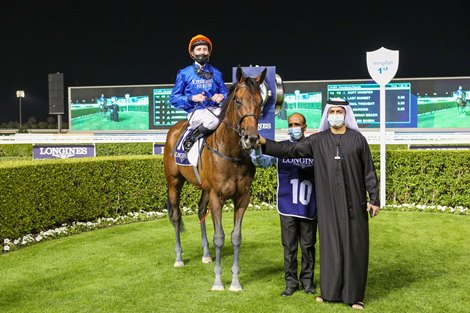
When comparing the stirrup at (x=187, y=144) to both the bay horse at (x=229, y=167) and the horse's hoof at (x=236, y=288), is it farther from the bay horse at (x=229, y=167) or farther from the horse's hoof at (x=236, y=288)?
the horse's hoof at (x=236, y=288)

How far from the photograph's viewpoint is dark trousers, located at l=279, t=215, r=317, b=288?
4.80 meters

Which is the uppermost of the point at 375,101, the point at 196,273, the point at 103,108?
the point at 375,101

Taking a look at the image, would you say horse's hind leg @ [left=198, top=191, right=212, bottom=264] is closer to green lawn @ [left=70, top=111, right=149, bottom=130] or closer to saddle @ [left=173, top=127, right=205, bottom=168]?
saddle @ [left=173, top=127, right=205, bottom=168]

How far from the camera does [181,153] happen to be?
5.84m

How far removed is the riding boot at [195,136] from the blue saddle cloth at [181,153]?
15 centimetres

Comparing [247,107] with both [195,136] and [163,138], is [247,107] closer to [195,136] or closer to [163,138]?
[195,136]

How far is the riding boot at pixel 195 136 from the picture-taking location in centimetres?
514

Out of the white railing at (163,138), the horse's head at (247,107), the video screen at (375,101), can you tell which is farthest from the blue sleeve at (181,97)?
the video screen at (375,101)

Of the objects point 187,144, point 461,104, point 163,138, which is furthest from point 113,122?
point 187,144

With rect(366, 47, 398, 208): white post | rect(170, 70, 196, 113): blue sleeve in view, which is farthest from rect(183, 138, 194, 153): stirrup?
rect(366, 47, 398, 208): white post

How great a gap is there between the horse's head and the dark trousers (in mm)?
998

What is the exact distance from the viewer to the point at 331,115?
438 cm

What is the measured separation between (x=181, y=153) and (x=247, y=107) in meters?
1.70

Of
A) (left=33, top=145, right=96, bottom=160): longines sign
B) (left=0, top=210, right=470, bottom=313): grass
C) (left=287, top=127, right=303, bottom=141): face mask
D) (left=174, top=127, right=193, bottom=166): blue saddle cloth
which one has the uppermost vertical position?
(left=287, top=127, right=303, bottom=141): face mask
